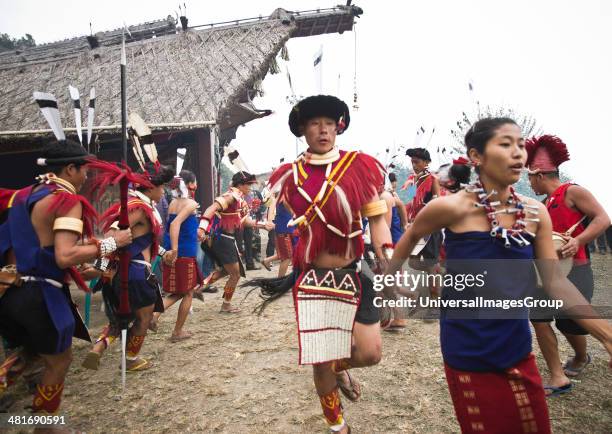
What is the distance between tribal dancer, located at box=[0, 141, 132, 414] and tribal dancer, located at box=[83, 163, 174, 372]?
111 cm

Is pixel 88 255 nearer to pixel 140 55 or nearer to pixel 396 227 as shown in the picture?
pixel 396 227

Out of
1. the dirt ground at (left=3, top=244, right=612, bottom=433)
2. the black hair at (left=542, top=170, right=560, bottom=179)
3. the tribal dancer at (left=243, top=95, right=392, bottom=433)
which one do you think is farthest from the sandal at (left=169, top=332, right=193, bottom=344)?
the black hair at (left=542, top=170, right=560, bottom=179)

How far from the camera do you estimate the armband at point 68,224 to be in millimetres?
2424

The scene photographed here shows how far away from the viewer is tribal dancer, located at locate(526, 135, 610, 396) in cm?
316

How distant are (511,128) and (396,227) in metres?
4.31

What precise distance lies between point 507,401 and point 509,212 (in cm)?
90

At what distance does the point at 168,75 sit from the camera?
11266mm

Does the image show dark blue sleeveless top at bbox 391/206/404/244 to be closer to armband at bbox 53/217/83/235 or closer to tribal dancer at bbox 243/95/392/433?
tribal dancer at bbox 243/95/392/433

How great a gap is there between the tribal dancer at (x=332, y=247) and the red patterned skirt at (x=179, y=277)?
2769mm

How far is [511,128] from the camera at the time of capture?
1.84m

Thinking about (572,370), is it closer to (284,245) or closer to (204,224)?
(204,224)

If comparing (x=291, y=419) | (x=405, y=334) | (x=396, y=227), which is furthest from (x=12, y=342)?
(x=396, y=227)

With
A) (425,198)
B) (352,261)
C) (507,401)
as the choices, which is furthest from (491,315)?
(425,198)

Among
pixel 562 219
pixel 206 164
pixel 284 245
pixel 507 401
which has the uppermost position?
pixel 206 164
